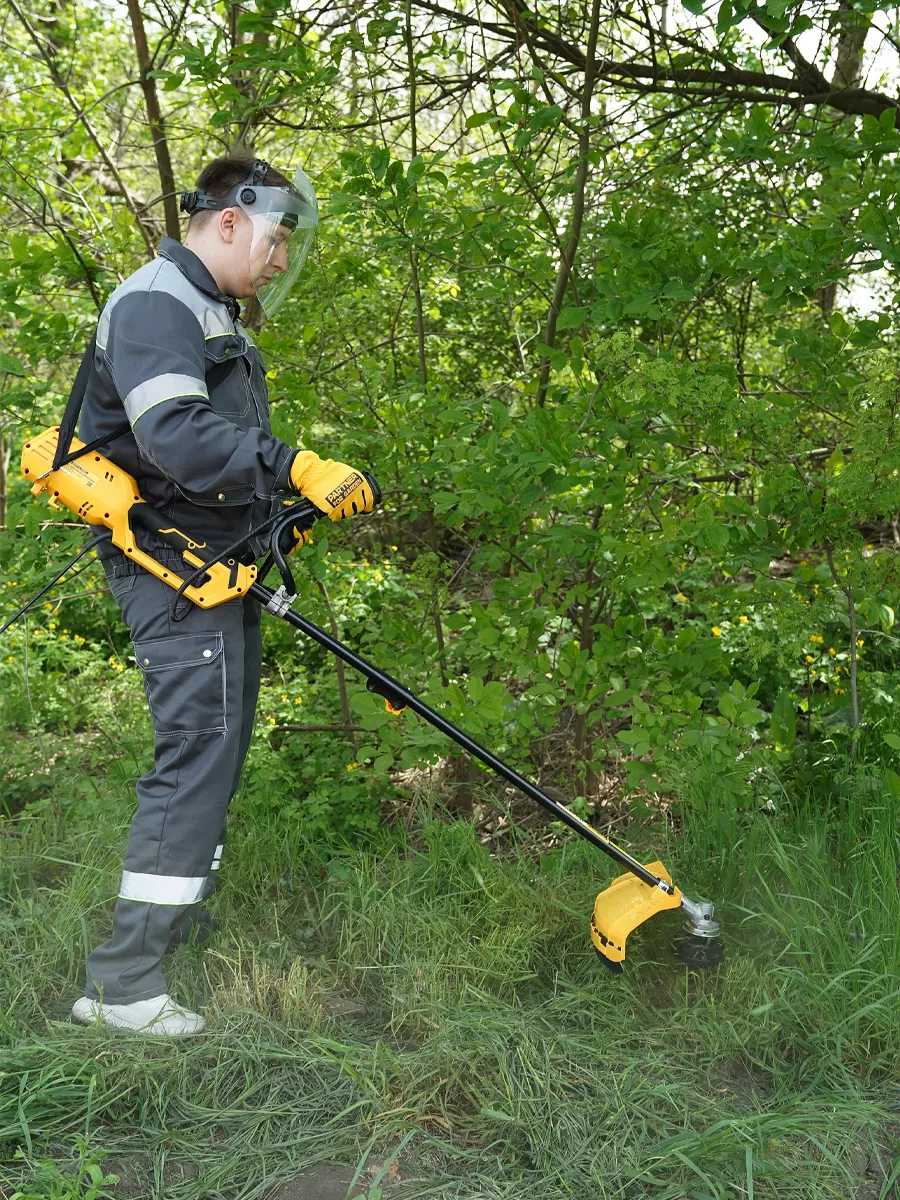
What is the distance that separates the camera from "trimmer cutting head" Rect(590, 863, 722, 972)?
106 inches

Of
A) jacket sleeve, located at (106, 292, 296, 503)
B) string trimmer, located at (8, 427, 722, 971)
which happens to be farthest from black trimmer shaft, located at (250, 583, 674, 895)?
jacket sleeve, located at (106, 292, 296, 503)

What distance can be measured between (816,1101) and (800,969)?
43cm

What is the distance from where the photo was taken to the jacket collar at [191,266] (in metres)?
2.66

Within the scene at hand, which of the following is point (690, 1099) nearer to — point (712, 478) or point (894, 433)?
point (894, 433)

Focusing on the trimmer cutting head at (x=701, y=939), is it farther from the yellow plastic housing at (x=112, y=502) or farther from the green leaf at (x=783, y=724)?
the yellow plastic housing at (x=112, y=502)

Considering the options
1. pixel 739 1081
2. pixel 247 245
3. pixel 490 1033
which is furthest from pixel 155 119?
pixel 739 1081

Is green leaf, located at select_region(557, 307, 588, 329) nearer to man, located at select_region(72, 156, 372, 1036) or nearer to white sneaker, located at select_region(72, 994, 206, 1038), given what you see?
man, located at select_region(72, 156, 372, 1036)

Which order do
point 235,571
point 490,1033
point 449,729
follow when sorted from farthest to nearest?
point 449,729 → point 235,571 → point 490,1033

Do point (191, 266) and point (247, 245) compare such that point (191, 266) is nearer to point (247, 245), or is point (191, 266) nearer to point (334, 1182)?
point (247, 245)

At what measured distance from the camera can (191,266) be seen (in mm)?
2674

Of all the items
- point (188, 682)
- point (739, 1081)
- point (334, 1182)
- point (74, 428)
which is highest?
→ point (74, 428)

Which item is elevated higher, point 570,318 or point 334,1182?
point 570,318

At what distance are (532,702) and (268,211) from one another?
174 centimetres

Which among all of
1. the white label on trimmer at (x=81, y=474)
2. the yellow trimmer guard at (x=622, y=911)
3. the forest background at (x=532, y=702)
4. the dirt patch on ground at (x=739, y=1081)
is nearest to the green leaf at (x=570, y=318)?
the forest background at (x=532, y=702)
